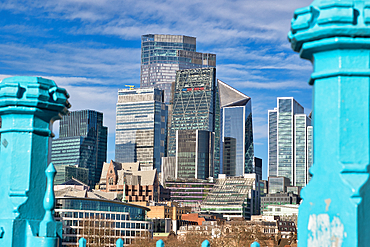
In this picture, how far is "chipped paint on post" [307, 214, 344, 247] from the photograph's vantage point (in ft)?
12.6

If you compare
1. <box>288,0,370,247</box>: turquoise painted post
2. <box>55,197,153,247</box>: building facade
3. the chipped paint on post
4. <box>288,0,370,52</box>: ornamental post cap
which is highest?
<box>288,0,370,52</box>: ornamental post cap

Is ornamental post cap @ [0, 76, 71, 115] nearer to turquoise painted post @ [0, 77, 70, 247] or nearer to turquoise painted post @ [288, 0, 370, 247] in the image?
turquoise painted post @ [0, 77, 70, 247]

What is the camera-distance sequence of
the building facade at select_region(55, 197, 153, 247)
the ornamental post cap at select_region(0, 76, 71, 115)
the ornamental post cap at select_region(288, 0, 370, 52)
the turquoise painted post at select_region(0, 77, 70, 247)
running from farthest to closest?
the building facade at select_region(55, 197, 153, 247) < the ornamental post cap at select_region(0, 76, 71, 115) < the turquoise painted post at select_region(0, 77, 70, 247) < the ornamental post cap at select_region(288, 0, 370, 52)

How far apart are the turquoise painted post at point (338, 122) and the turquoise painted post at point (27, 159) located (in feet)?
9.02

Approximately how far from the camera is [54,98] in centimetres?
579

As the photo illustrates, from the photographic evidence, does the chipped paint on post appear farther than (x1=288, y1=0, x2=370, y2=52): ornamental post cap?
No

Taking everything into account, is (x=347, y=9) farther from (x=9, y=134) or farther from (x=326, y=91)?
(x=9, y=134)

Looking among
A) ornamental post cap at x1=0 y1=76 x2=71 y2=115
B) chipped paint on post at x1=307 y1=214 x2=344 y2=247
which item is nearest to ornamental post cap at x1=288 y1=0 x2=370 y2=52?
chipped paint on post at x1=307 y1=214 x2=344 y2=247

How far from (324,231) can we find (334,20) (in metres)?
1.51

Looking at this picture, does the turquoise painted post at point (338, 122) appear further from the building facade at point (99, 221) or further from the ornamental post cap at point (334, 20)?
the building facade at point (99, 221)

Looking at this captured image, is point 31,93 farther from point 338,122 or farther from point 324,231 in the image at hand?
point 324,231

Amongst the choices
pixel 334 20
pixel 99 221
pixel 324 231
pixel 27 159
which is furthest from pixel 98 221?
pixel 334 20

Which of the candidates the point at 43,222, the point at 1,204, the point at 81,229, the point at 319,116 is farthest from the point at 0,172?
the point at 81,229

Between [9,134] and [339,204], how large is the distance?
3502mm
